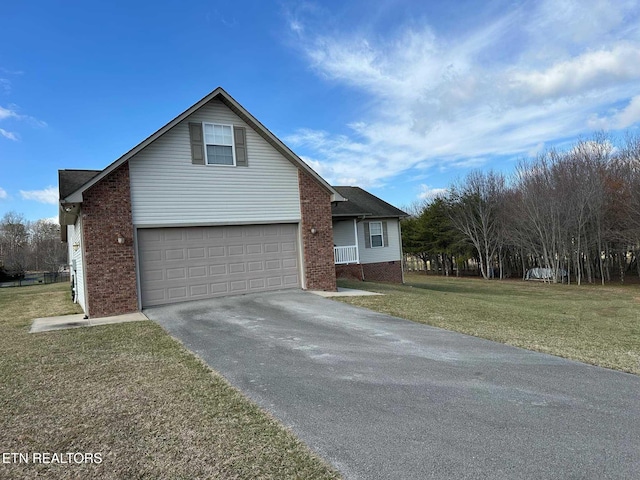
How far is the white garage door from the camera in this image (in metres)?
11.4

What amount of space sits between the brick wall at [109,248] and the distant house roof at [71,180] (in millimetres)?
611

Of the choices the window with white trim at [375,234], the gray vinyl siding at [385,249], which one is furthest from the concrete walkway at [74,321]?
the window with white trim at [375,234]

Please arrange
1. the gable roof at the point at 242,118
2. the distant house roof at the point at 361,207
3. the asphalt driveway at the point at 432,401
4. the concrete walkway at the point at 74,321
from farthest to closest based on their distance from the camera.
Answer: the distant house roof at the point at 361,207 < the gable roof at the point at 242,118 < the concrete walkway at the point at 74,321 < the asphalt driveway at the point at 432,401

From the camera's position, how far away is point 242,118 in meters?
A: 12.7

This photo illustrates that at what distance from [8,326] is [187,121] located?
691 centimetres

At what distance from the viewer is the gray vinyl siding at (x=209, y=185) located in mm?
11266

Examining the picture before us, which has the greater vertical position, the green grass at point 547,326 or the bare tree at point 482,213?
the bare tree at point 482,213

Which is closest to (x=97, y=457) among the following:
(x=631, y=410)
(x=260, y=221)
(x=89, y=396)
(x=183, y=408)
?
(x=183, y=408)

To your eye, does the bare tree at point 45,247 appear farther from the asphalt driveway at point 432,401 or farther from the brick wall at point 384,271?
the asphalt driveway at point 432,401

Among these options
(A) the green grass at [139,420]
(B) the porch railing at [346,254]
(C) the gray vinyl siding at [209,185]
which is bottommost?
(A) the green grass at [139,420]

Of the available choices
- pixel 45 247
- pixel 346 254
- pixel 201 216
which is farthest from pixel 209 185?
pixel 45 247

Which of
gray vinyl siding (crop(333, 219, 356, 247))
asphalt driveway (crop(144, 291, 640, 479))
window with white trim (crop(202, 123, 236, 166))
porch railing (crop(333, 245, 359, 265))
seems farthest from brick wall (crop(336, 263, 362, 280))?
asphalt driveway (crop(144, 291, 640, 479))

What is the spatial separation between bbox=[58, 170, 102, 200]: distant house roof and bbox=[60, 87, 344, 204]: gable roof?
30cm

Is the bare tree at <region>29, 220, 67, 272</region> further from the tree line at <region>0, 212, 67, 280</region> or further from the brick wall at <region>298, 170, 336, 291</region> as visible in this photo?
the brick wall at <region>298, 170, 336, 291</region>
